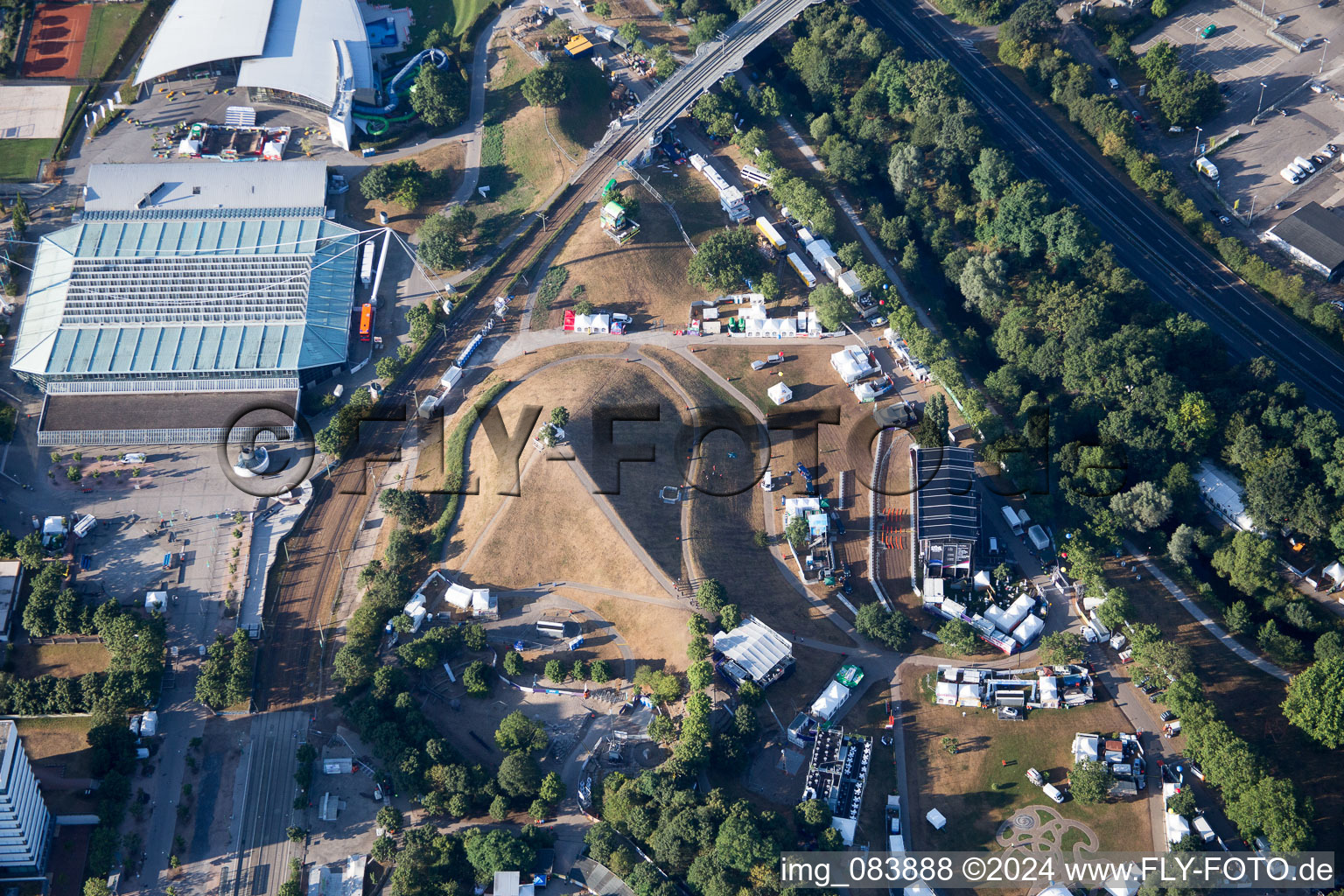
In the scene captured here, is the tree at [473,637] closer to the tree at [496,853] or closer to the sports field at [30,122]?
the tree at [496,853]

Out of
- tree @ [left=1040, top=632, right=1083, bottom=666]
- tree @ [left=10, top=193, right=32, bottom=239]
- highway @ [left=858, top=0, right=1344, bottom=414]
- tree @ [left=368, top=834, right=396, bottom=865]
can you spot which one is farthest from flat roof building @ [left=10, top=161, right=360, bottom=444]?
highway @ [left=858, top=0, right=1344, bottom=414]

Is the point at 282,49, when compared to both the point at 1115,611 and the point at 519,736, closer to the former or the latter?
the point at 519,736

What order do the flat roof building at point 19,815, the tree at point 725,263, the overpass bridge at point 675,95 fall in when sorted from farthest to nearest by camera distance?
the overpass bridge at point 675,95 → the tree at point 725,263 → the flat roof building at point 19,815

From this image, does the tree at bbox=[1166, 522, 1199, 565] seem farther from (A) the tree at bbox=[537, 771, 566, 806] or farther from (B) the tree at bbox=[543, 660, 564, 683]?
(A) the tree at bbox=[537, 771, 566, 806]

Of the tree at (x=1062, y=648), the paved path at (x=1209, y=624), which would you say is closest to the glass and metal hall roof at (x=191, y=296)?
the tree at (x=1062, y=648)

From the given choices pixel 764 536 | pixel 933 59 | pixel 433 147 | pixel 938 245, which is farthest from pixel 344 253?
pixel 933 59

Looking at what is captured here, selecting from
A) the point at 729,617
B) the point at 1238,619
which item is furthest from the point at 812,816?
the point at 1238,619
